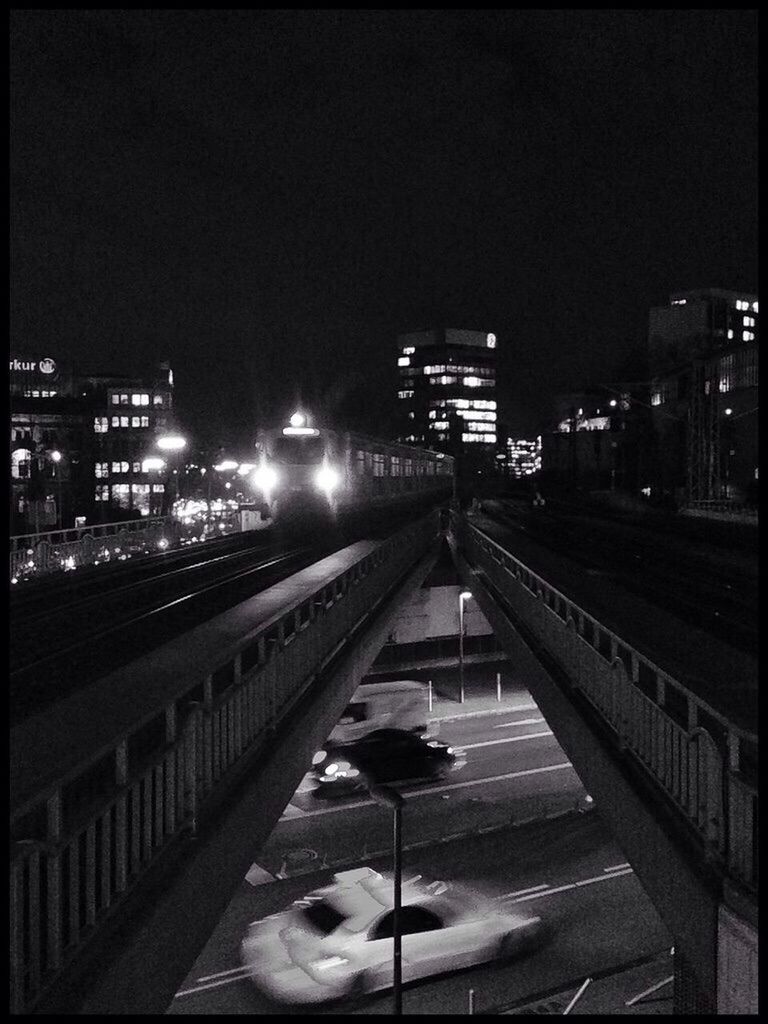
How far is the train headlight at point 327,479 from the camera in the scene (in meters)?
35.3

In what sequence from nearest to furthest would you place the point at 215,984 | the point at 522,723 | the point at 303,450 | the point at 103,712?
the point at 103,712 < the point at 215,984 < the point at 522,723 < the point at 303,450

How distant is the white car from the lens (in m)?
15.8

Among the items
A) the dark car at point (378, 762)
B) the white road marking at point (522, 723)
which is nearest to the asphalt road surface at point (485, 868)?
the dark car at point (378, 762)

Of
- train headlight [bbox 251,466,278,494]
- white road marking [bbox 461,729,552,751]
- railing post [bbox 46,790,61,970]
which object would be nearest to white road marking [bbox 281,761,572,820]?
white road marking [bbox 461,729,552,751]

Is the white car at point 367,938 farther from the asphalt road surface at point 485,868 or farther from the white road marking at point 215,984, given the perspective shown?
the asphalt road surface at point 485,868

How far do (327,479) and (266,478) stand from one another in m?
2.95

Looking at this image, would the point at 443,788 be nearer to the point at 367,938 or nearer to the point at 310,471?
the point at 367,938

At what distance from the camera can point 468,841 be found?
2198cm

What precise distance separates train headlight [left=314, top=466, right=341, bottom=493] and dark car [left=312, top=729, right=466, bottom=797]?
10961mm

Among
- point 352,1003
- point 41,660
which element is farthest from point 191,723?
point 352,1003

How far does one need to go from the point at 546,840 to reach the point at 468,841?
6.60 feet

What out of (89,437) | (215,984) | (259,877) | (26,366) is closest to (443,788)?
(259,877)

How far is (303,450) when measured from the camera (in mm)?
34938

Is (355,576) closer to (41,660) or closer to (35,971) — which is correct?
(41,660)
